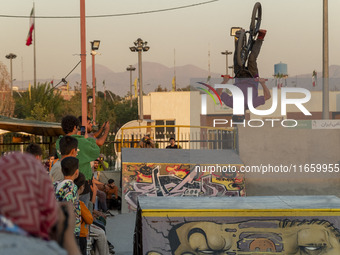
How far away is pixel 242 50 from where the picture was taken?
13219 millimetres

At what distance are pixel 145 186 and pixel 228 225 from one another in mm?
8981

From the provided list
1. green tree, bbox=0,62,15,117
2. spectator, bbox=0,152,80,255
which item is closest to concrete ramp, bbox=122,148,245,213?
spectator, bbox=0,152,80,255

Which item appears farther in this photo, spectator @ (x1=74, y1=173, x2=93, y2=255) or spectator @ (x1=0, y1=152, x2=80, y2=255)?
spectator @ (x1=74, y1=173, x2=93, y2=255)

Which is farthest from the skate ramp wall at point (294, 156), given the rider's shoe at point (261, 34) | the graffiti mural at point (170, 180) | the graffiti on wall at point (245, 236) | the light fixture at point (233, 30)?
the graffiti on wall at point (245, 236)

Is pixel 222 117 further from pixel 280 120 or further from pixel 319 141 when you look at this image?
pixel 319 141

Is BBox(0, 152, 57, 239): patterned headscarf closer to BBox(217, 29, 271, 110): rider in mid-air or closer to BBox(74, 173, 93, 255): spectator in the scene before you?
BBox(74, 173, 93, 255): spectator

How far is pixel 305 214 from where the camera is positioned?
21.2 feet

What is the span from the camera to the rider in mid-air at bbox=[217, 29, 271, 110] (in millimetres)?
13250

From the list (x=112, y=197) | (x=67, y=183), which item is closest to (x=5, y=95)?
(x=112, y=197)

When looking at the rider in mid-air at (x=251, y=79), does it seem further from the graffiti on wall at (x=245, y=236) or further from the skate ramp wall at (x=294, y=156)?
the graffiti on wall at (x=245, y=236)

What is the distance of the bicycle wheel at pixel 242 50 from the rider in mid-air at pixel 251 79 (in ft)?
0.33

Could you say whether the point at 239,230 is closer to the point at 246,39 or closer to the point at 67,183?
the point at 67,183

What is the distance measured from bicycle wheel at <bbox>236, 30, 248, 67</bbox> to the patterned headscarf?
1145cm

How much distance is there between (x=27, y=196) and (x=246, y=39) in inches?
477
